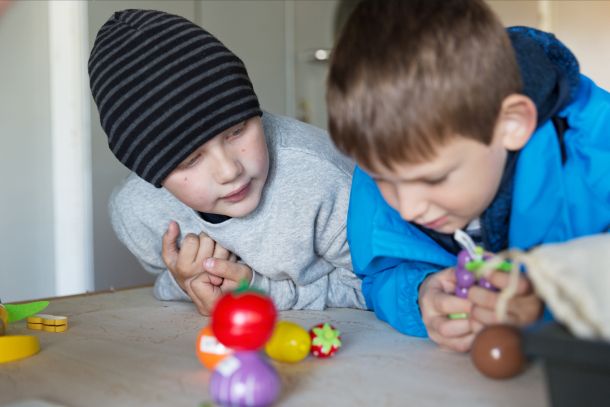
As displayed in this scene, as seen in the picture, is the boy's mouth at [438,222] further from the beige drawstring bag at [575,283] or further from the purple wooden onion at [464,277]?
the beige drawstring bag at [575,283]

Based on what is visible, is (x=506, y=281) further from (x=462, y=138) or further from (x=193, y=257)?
(x=193, y=257)

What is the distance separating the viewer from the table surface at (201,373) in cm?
57

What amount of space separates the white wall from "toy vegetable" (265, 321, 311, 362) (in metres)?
1.12

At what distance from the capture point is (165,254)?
108 cm

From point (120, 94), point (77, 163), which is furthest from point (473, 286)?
→ point (77, 163)

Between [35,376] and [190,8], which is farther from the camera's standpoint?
[190,8]

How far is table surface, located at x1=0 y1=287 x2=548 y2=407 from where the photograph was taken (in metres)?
0.57

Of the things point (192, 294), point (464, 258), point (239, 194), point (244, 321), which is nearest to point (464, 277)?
point (464, 258)

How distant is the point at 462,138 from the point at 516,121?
91 millimetres

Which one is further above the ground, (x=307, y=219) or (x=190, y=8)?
(x=190, y=8)

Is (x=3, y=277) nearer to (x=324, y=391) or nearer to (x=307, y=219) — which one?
(x=307, y=219)

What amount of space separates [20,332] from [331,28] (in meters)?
1.94

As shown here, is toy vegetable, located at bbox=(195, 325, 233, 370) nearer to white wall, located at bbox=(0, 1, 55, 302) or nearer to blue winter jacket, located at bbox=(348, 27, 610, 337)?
blue winter jacket, located at bbox=(348, 27, 610, 337)

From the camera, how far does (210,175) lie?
35.2 inches
